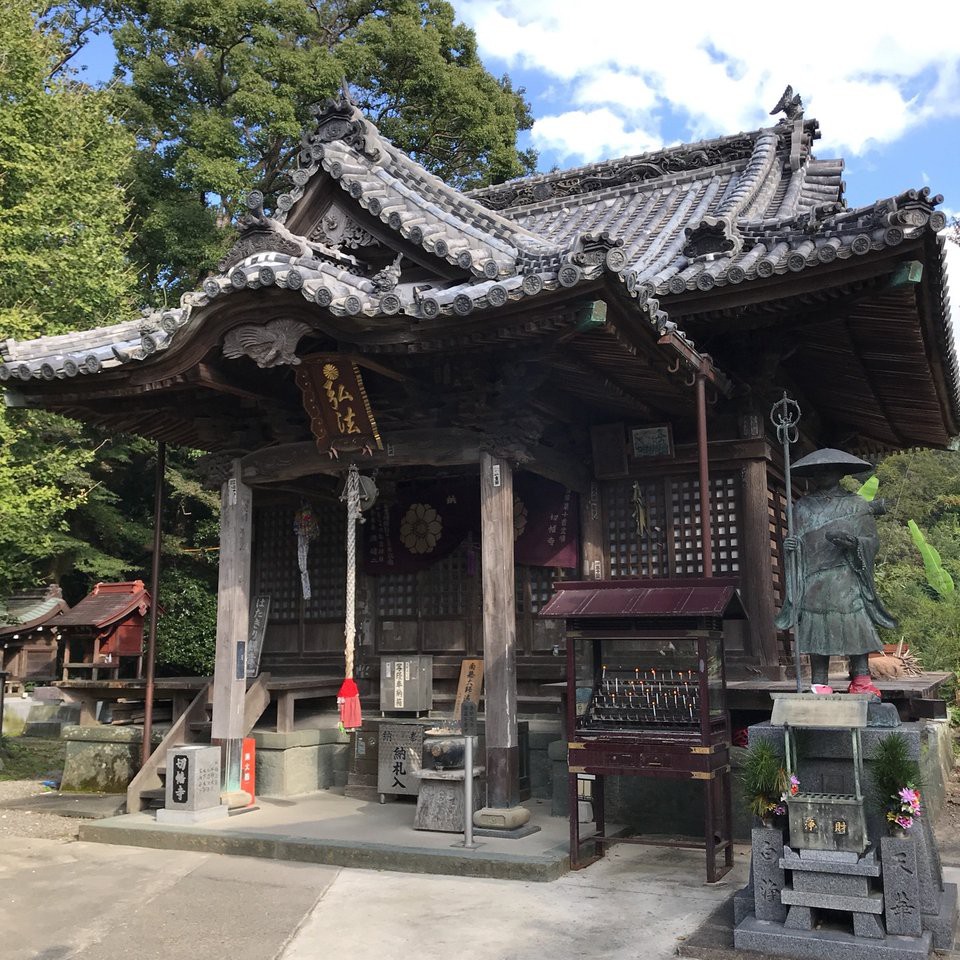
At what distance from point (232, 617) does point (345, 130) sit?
610 centimetres

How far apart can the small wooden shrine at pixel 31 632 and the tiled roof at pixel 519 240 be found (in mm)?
13453

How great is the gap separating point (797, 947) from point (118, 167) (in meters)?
19.3

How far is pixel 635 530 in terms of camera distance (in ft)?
36.3

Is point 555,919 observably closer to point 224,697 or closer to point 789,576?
point 789,576

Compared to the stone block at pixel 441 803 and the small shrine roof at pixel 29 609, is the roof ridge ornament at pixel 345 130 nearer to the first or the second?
the stone block at pixel 441 803

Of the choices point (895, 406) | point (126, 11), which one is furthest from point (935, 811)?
point (126, 11)

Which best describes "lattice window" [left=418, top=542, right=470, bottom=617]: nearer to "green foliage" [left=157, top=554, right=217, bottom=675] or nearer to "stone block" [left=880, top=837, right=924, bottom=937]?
"stone block" [left=880, top=837, right=924, bottom=937]

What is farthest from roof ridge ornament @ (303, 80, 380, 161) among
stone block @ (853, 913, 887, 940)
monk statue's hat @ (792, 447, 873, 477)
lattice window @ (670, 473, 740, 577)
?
stone block @ (853, 913, 887, 940)

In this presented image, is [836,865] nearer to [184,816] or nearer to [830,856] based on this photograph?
[830,856]

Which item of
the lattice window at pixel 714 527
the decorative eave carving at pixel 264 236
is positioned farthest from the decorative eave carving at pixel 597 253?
the lattice window at pixel 714 527

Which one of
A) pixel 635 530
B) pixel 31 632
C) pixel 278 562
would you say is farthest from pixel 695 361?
pixel 31 632

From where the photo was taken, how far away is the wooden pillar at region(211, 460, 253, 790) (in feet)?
33.0

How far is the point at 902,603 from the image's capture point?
23.5 meters

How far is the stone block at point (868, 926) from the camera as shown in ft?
17.7
